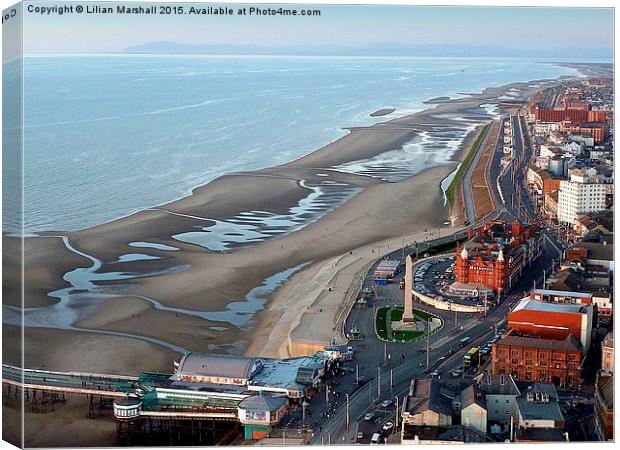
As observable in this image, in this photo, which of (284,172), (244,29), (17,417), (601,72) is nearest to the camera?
(17,417)

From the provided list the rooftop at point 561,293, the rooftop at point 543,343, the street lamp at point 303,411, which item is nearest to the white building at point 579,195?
the rooftop at point 561,293

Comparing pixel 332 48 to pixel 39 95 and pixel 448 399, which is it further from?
pixel 448 399

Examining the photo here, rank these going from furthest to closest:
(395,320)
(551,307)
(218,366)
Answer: (395,320)
(551,307)
(218,366)

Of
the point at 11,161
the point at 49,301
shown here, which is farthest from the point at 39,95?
the point at 49,301

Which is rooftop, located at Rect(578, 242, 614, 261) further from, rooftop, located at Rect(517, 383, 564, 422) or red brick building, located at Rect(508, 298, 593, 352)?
rooftop, located at Rect(517, 383, 564, 422)

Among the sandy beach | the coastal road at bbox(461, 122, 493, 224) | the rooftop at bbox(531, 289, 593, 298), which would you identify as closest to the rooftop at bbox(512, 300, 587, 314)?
the rooftop at bbox(531, 289, 593, 298)

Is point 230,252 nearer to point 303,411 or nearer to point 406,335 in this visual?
point 406,335

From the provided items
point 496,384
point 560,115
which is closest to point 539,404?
point 496,384
